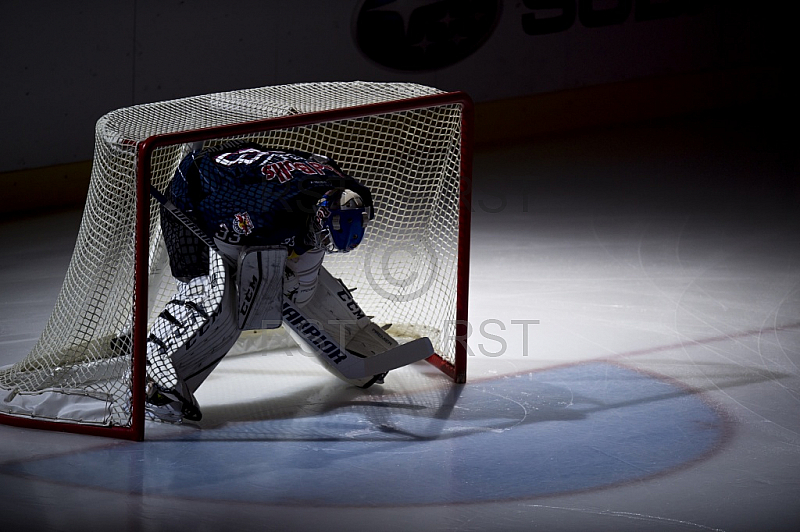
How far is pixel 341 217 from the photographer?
3.31 meters

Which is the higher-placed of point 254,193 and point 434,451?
point 254,193

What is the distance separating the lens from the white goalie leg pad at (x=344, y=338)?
11.8ft

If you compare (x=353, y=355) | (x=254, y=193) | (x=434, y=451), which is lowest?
(x=434, y=451)

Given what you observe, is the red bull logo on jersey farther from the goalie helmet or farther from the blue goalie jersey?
the goalie helmet

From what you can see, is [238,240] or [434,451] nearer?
[434,451]

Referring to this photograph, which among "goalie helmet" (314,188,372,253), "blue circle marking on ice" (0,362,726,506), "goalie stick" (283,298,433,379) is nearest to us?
"blue circle marking on ice" (0,362,726,506)

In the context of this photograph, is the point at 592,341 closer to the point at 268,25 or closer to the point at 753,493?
the point at 753,493

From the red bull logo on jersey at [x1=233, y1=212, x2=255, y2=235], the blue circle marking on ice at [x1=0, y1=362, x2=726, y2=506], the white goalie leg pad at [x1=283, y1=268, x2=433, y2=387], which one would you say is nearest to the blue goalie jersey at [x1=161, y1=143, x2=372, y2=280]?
the red bull logo on jersey at [x1=233, y1=212, x2=255, y2=235]

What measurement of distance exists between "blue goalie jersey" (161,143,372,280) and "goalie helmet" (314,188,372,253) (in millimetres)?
30

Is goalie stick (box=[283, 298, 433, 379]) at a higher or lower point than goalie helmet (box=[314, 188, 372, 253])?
lower

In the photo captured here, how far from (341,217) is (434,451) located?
729 mm

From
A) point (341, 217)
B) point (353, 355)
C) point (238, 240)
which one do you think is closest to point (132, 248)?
point (238, 240)

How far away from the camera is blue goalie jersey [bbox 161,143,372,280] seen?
332 centimetres

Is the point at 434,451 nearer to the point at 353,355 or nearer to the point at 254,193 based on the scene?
the point at 353,355
